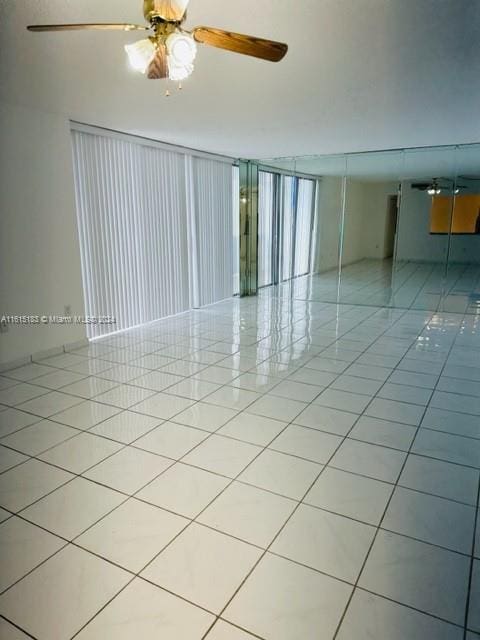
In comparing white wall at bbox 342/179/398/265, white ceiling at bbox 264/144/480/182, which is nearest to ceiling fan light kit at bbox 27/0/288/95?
white ceiling at bbox 264/144/480/182

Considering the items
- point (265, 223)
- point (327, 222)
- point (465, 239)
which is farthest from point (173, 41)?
point (465, 239)

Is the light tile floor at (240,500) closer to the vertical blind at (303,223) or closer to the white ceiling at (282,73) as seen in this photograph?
the white ceiling at (282,73)

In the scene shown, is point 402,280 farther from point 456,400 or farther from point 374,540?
point 374,540

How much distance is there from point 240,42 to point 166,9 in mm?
321

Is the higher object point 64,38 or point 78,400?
point 64,38

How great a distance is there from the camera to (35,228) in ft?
13.0

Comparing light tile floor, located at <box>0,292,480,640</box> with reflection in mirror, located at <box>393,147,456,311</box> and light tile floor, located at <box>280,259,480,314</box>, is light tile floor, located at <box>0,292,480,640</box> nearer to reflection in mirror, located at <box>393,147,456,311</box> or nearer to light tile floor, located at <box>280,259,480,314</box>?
light tile floor, located at <box>280,259,480,314</box>

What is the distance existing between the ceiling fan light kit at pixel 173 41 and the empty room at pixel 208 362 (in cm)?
1

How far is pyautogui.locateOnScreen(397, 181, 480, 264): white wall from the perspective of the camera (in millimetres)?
9223

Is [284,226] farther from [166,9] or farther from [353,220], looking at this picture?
[166,9]

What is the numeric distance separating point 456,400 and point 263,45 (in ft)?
9.19

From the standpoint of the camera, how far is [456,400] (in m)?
3.23

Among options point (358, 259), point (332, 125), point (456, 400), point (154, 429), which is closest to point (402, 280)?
point (358, 259)

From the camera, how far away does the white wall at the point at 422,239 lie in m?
9.22
